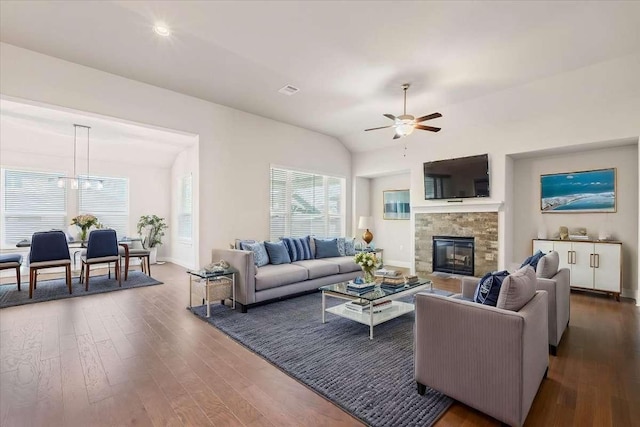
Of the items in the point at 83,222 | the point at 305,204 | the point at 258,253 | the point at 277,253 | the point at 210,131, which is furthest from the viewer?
the point at 305,204

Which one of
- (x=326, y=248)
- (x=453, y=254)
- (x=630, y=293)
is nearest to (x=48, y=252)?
(x=326, y=248)

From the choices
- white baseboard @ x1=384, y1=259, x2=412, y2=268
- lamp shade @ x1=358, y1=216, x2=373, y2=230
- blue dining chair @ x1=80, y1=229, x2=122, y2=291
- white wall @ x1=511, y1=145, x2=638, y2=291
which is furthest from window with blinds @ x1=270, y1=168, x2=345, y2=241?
white wall @ x1=511, y1=145, x2=638, y2=291

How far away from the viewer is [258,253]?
14.9 ft

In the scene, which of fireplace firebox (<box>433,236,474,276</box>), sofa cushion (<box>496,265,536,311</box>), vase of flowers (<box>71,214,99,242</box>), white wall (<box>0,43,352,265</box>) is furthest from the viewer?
fireplace firebox (<box>433,236,474,276</box>)

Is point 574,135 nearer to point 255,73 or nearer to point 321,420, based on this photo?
point 255,73

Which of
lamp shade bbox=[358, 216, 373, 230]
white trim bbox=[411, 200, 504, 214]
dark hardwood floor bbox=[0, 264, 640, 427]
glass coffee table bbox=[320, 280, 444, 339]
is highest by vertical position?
white trim bbox=[411, 200, 504, 214]

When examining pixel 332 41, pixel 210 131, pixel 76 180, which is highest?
pixel 332 41

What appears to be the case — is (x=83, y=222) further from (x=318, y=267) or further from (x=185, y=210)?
(x=318, y=267)

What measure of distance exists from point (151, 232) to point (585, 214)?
9.05 meters

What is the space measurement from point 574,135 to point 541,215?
4.84 feet

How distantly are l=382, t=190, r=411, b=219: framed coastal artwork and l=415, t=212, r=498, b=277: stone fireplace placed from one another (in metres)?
0.75

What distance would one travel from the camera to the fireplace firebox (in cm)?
598

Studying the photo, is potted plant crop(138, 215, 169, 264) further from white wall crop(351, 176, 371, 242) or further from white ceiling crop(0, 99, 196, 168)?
white wall crop(351, 176, 371, 242)

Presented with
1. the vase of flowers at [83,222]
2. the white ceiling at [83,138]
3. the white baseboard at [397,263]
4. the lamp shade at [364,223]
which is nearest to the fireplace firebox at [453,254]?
the white baseboard at [397,263]
